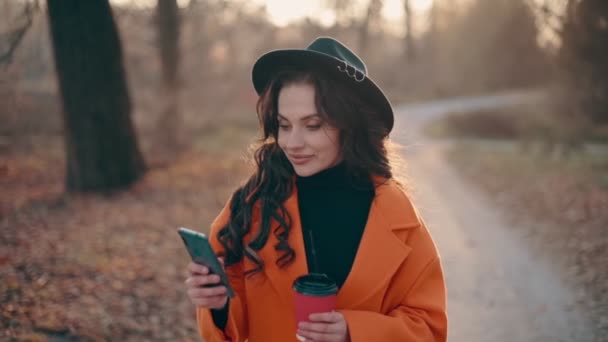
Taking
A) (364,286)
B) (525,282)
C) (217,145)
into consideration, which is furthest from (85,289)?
(217,145)

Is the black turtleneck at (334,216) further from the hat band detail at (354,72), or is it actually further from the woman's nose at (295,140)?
the hat band detail at (354,72)

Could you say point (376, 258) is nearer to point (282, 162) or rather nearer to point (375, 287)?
point (375, 287)

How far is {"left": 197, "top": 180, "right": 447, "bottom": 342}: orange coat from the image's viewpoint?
77.6 inches

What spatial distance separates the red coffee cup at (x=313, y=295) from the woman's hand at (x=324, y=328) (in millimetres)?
21

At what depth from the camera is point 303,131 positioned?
2.06 m

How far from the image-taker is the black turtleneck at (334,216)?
211 centimetres

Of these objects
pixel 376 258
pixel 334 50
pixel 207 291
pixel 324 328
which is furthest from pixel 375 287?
pixel 334 50

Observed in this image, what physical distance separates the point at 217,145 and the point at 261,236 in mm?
13098

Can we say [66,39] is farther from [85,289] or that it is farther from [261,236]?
[261,236]

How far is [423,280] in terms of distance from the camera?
2.05m

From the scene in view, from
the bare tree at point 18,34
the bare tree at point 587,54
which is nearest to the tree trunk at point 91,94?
the bare tree at point 18,34

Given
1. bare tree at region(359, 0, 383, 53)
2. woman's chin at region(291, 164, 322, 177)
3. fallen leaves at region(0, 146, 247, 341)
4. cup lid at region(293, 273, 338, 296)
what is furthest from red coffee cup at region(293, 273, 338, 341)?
→ bare tree at region(359, 0, 383, 53)

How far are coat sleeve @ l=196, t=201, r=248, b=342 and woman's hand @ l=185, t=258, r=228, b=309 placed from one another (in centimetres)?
16

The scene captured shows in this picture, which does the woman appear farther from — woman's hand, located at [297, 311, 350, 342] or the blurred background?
the blurred background
